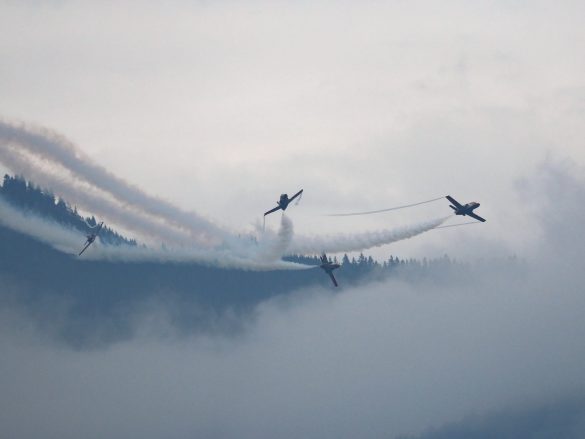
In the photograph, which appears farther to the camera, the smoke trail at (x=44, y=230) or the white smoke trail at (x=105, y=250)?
the smoke trail at (x=44, y=230)

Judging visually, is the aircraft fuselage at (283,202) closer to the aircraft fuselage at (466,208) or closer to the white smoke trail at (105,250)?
the white smoke trail at (105,250)

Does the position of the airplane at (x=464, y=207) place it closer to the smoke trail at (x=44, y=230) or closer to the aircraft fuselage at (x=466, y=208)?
the aircraft fuselage at (x=466, y=208)

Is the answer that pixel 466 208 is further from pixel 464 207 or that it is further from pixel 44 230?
pixel 44 230

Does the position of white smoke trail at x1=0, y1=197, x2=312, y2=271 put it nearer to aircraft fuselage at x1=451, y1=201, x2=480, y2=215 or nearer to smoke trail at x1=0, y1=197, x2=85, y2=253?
smoke trail at x1=0, y1=197, x2=85, y2=253

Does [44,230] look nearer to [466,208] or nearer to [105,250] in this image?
[105,250]

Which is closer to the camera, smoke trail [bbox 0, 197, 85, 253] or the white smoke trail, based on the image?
Result: the white smoke trail


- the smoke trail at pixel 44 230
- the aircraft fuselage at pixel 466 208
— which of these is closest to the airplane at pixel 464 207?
the aircraft fuselage at pixel 466 208

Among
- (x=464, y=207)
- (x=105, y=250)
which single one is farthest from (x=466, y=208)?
(x=105, y=250)

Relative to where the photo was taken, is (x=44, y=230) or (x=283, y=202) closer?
(x=283, y=202)

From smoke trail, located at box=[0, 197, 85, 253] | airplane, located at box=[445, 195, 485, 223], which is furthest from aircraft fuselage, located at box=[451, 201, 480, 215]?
smoke trail, located at box=[0, 197, 85, 253]

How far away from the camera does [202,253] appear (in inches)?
6122

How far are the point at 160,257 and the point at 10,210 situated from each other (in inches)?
1311

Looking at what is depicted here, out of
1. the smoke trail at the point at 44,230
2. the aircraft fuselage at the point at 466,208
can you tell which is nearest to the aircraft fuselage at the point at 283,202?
the aircraft fuselage at the point at 466,208

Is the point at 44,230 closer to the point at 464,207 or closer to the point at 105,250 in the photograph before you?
the point at 105,250
